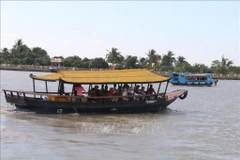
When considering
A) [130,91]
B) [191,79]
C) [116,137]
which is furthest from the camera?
[191,79]

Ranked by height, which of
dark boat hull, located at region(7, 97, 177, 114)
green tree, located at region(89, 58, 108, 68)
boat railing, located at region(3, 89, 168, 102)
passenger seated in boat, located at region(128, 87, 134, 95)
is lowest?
dark boat hull, located at region(7, 97, 177, 114)

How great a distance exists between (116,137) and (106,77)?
4802 mm

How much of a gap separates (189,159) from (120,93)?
7.26 metres

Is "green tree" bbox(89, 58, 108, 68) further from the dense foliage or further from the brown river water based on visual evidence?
the brown river water

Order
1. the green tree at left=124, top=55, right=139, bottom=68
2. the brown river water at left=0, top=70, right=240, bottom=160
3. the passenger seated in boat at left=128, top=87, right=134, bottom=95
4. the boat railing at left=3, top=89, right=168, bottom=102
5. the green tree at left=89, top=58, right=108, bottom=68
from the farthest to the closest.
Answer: the green tree at left=89, top=58, right=108, bottom=68 < the green tree at left=124, top=55, right=139, bottom=68 < the passenger seated in boat at left=128, top=87, right=134, bottom=95 < the boat railing at left=3, top=89, right=168, bottom=102 < the brown river water at left=0, top=70, right=240, bottom=160

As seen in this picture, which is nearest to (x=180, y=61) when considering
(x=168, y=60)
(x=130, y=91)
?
(x=168, y=60)

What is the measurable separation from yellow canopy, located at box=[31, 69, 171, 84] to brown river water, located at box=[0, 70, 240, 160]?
1.32 m

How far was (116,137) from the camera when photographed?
36.2 feet

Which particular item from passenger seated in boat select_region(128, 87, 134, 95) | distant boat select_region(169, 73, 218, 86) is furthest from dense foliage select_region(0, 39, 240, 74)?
passenger seated in boat select_region(128, 87, 134, 95)

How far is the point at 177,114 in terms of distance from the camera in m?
17.1

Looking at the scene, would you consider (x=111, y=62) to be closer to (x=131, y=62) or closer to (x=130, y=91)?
(x=131, y=62)

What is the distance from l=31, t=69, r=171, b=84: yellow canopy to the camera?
49.3 feet

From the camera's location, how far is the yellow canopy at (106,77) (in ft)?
49.3

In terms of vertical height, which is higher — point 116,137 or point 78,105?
point 78,105
